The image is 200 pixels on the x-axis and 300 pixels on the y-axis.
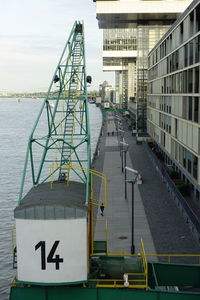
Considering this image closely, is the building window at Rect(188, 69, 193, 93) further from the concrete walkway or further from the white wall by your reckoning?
the white wall

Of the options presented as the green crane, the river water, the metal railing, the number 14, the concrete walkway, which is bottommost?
the river water

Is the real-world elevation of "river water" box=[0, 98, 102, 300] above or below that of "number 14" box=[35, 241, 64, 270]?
below

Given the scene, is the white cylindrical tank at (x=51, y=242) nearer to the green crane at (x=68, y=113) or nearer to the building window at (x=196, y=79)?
the green crane at (x=68, y=113)

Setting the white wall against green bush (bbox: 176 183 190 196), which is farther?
green bush (bbox: 176 183 190 196)

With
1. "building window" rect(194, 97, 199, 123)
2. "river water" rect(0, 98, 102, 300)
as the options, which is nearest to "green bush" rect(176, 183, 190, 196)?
"building window" rect(194, 97, 199, 123)

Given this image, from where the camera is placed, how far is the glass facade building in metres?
38.4

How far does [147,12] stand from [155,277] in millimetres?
71795

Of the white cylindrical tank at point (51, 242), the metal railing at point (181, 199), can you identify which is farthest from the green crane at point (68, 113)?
the metal railing at point (181, 199)

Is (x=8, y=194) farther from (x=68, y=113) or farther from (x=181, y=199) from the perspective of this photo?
(x=181, y=199)

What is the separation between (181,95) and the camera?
150 ft

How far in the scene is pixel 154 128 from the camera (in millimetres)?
73062

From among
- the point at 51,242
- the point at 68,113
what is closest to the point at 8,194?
the point at 68,113

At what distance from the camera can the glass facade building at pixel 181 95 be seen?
38.4 meters

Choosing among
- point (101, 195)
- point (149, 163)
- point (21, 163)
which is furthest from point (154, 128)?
point (101, 195)
